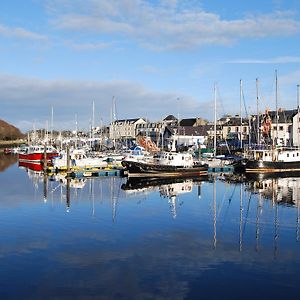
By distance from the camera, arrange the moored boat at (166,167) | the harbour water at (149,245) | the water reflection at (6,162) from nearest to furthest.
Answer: the harbour water at (149,245) → the moored boat at (166,167) → the water reflection at (6,162)

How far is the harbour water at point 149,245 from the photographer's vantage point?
47.2 feet

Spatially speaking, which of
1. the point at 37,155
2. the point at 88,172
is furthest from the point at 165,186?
the point at 37,155

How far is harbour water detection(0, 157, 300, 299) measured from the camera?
14391mm

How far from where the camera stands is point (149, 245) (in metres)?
20.0

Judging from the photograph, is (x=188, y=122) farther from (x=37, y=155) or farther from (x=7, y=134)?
(x=7, y=134)

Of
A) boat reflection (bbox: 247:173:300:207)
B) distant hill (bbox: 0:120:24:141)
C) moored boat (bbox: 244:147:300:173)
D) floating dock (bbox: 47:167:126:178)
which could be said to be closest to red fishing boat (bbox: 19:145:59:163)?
floating dock (bbox: 47:167:126:178)

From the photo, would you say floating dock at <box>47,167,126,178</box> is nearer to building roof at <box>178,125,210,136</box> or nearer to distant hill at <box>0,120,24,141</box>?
building roof at <box>178,125,210,136</box>

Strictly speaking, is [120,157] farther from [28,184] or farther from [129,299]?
[129,299]

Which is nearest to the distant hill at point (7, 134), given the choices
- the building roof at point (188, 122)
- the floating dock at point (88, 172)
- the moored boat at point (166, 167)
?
the building roof at point (188, 122)

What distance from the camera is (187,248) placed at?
19359mm

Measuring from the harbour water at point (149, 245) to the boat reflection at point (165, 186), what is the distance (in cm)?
58

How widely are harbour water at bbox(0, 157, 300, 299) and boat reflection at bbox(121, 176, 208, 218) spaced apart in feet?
1.90

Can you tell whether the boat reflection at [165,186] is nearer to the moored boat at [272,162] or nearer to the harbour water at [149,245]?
the harbour water at [149,245]

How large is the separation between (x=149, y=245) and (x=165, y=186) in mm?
23656
